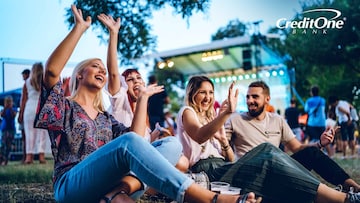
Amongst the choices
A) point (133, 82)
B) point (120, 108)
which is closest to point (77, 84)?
point (120, 108)

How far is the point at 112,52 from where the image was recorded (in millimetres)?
3045

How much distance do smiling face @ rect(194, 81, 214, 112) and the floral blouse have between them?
108cm

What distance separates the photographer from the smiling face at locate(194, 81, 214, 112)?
3373 millimetres

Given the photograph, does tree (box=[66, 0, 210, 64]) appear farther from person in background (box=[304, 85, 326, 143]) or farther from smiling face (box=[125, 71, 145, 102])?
person in background (box=[304, 85, 326, 143])

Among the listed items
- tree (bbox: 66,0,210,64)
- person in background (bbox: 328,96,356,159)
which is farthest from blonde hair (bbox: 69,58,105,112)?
person in background (bbox: 328,96,356,159)

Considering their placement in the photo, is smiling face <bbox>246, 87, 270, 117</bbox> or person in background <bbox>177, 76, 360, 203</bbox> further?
smiling face <bbox>246, 87, 270, 117</bbox>

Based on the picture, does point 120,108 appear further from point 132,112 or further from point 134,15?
point 134,15

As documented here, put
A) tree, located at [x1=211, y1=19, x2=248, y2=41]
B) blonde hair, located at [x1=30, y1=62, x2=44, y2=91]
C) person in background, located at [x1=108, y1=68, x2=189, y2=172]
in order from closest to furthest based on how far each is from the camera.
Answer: person in background, located at [x1=108, y1=68, x2=189, y2=172] → blonde hair, located at [x1=30, y1=62, x2=44, y2=91] → tree, located at [x1=211, y1=19, x2=248, y2=41]

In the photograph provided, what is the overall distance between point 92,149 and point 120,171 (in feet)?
0.93

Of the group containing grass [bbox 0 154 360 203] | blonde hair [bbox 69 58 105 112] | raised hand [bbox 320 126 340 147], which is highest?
blonde hair [bbox 69 58 105 112]

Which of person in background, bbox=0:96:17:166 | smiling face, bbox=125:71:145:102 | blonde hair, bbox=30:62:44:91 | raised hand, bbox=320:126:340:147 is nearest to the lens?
raised hand, bbox=320:126:340:147

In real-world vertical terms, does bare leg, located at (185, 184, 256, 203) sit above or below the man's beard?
below

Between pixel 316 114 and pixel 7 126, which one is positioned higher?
pixel 316 114

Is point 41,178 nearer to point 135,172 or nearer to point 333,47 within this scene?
point 135,172
